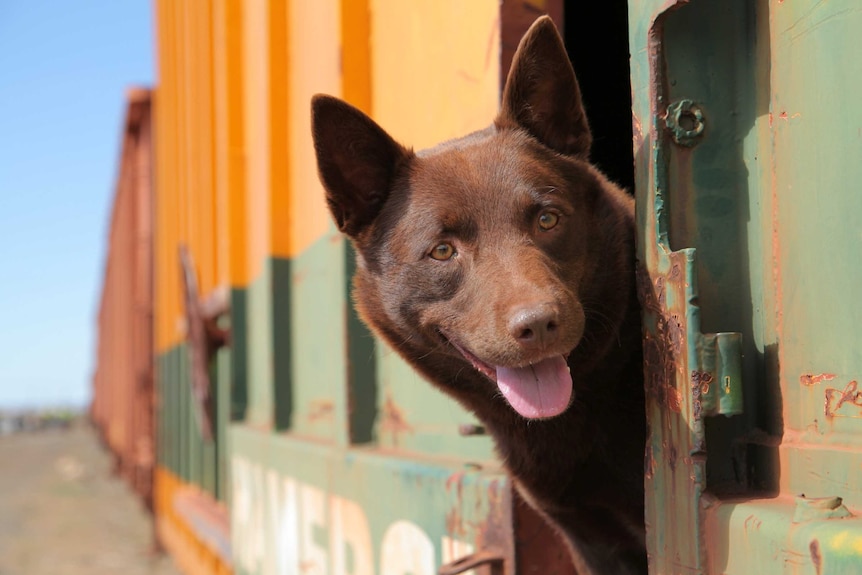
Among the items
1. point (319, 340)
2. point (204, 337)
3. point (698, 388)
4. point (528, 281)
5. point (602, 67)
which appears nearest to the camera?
point (698, 388)

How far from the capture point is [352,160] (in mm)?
2145

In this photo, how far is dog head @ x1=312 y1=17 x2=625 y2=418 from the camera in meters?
1.77

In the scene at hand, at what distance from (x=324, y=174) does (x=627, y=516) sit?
1.06m

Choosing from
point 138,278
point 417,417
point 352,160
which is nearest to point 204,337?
point 417,417

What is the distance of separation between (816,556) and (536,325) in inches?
25.9

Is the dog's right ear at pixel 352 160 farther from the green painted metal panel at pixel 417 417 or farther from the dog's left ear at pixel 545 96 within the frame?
the green painted metal panel at pixel 417 417

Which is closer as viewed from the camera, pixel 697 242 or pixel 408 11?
pixel 697 242

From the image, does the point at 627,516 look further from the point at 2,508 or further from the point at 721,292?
the point at 2,508

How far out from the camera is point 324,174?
2.12 metres

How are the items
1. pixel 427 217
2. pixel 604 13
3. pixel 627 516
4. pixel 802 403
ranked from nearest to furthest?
1. pixel 802 403
2. pixel 627 516
3. pixel 427 217
4. pixel 604 13

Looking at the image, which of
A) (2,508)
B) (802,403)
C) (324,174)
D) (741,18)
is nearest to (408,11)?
(324,174)

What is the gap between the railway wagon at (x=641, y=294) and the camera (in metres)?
1.31

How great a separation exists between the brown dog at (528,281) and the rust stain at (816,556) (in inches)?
24.4

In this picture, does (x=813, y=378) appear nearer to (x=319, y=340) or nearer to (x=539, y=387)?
(x=539, y=387)
